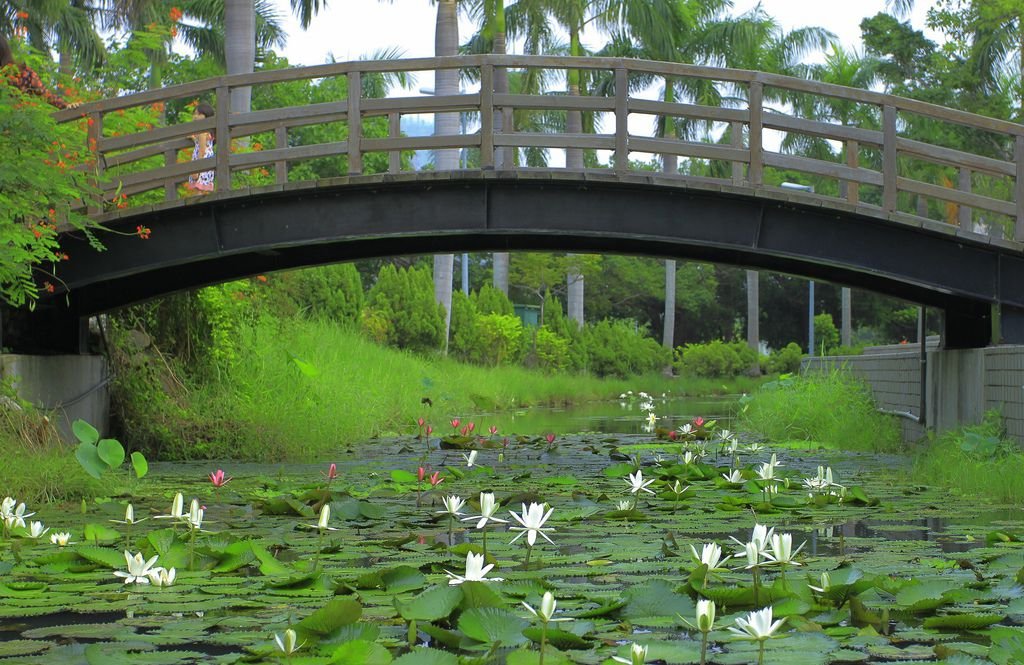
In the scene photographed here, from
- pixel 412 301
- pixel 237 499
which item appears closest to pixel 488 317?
pixel 412 301

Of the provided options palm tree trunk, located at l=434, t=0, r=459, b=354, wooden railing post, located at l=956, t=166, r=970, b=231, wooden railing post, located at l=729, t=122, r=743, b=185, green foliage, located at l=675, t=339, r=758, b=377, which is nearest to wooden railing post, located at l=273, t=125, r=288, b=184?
wooden railing post, located at l=729, t=122, r=743, b=185

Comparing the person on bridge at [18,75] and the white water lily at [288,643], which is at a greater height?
the person on bridge at [18,75]

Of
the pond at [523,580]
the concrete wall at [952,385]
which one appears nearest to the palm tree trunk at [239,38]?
the concrete wall at [952,385]

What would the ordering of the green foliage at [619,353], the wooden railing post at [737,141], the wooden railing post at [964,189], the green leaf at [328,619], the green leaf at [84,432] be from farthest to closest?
the green foliage at [619,353] < the wooden railing post at [737,141] < the wooden railing post at [964,189] < the green leaf at [84,432] < the green leaf at [328,619]

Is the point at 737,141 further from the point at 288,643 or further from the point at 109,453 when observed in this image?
the point at 288,643

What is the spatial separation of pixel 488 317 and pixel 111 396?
20509 millimetres

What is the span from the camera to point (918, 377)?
51.2 feet

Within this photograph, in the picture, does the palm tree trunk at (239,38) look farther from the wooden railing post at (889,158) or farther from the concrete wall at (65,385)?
the wooden railing post at (889,158)

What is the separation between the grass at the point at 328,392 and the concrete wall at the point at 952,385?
6.91 m

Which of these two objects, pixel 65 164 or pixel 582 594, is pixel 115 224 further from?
pixel 582 594

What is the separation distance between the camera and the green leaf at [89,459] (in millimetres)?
8305

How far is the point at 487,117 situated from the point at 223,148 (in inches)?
107

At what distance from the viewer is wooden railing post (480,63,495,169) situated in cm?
1295

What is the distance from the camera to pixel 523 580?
512 cm
